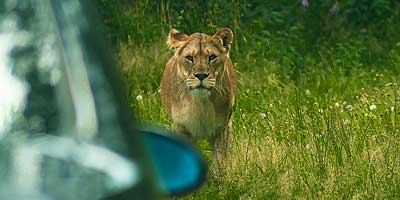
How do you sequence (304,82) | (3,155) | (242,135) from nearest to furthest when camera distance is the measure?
1. (3,155)
2. (242,135)
3. (304,82)

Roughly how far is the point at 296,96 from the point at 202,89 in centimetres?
69

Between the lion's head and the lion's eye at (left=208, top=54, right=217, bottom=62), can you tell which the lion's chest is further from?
the lion's eye at (left=208, top=54, right=217, bottom=62)

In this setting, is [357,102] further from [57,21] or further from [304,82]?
[57,21]

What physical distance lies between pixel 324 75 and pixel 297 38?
6.35 feet

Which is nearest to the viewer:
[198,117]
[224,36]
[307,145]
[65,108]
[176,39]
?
[65,108]

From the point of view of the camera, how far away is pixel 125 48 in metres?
11.9

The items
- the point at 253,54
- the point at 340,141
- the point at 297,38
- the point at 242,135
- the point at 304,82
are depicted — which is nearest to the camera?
the point at 340,141

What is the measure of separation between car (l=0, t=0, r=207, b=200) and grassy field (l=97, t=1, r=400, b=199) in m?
4.12

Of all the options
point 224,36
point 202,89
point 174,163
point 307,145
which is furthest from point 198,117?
point 174,163

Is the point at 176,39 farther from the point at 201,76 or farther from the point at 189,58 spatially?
the point at 201,76

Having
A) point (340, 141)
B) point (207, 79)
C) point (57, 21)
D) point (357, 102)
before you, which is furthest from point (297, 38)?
point (57, 21)

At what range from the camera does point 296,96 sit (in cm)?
778

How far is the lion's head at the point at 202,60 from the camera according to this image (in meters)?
8.16

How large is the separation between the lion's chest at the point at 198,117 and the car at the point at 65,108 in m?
5.42
